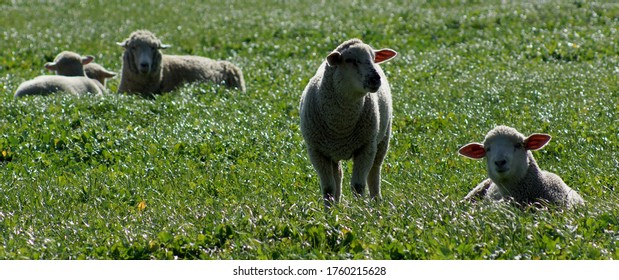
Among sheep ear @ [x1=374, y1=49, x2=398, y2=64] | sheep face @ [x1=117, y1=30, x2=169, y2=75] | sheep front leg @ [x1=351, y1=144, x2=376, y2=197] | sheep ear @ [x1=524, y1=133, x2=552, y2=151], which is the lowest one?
sheep face @ [x1=117, y1=30, x2=169, y2=75]

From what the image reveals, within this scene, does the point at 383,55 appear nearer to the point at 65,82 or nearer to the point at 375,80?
the point at 375,80

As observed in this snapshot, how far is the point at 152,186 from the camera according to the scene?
9656 mm

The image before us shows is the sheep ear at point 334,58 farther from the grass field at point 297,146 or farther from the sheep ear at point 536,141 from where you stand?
the sheep ear at point 536,141

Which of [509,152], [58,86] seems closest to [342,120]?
[509,152]

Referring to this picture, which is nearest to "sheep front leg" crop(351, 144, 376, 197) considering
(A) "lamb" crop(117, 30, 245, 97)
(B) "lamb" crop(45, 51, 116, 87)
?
(A) "lamb" crop(117, 30, 245, 97)

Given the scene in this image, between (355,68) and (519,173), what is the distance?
1785 mm

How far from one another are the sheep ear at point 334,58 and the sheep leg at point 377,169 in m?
1.14

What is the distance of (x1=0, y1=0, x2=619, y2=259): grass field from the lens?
656 centimetres

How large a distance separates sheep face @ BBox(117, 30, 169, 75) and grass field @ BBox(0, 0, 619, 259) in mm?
1083

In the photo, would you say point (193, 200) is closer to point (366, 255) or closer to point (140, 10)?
point (366, 255)

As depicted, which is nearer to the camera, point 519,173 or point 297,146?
point 519,173

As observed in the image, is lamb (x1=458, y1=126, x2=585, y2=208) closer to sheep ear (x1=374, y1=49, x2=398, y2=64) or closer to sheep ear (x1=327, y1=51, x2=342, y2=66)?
sheep ear (x1=374, y1=49, x2=398, y2=64)

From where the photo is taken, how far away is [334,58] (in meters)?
8.66

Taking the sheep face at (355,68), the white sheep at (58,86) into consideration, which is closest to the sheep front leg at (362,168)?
the sheep face at (355,68)
